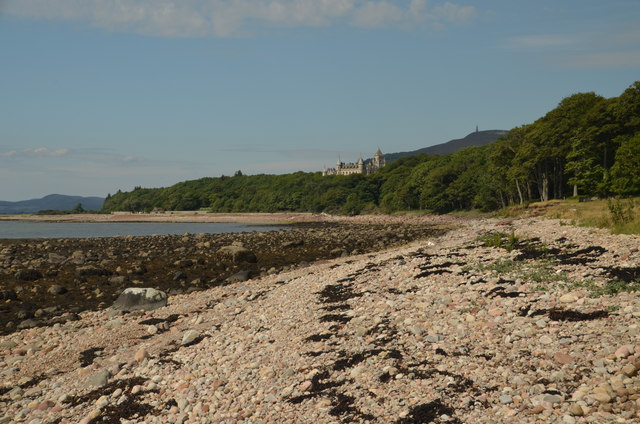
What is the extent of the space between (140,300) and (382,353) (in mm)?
11980

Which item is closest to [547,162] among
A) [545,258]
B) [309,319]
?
[545,258]

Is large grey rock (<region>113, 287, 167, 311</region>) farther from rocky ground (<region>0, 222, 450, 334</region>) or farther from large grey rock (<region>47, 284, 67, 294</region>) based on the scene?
large grey rock (<region>47, 284, 67, 294</region>)

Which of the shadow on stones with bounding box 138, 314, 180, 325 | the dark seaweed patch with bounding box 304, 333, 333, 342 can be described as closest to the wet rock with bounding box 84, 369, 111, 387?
the shadow on stones with bounding box 138, 314, 180, 325

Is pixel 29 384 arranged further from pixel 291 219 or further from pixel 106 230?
pixel 291 219

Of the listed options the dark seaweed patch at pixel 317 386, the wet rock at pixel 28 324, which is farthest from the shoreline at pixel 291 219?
the dark seaweed patch at pixel 317 386

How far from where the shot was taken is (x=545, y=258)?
1309 cm

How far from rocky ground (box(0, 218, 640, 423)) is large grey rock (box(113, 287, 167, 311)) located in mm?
1371

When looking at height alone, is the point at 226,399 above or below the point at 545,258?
below

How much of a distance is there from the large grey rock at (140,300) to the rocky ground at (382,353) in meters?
1.37

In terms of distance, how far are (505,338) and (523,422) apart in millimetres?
2576

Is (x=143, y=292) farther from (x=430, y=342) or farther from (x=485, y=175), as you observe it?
(x=485, y=175)

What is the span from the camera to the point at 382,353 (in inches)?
315

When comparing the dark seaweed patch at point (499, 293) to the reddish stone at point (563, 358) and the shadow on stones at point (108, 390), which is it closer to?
the reddish stone at point (563, 358)

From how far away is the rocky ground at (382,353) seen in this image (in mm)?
5965
